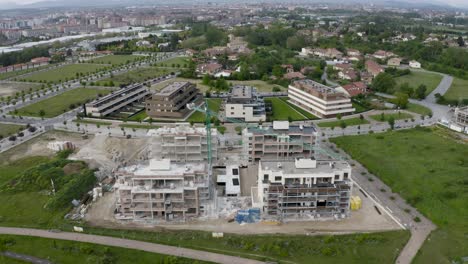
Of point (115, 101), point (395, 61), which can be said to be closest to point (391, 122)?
point (115, 101)

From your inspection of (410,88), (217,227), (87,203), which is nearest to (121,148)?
(87,203)

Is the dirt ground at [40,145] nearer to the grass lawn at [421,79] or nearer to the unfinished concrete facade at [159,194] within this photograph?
the unfinished concrete facade at [159,194]

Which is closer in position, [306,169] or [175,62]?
[306,169]

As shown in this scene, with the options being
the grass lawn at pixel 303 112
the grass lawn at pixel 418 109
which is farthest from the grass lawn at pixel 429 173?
the grass lawn at pixel 303 112

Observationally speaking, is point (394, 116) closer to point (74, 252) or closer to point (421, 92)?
point (421, 92)

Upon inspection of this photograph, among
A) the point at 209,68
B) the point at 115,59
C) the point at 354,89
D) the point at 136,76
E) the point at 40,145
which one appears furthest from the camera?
the point at 115,59

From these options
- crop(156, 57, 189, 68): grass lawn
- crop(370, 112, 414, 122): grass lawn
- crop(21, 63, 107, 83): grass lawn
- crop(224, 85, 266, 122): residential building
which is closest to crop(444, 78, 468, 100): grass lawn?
crop(370, 112, 414, 122): grass lawn

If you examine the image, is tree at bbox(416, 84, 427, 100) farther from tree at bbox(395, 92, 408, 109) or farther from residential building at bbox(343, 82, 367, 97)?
residential building at bbox(343, 82, 367, 97)
